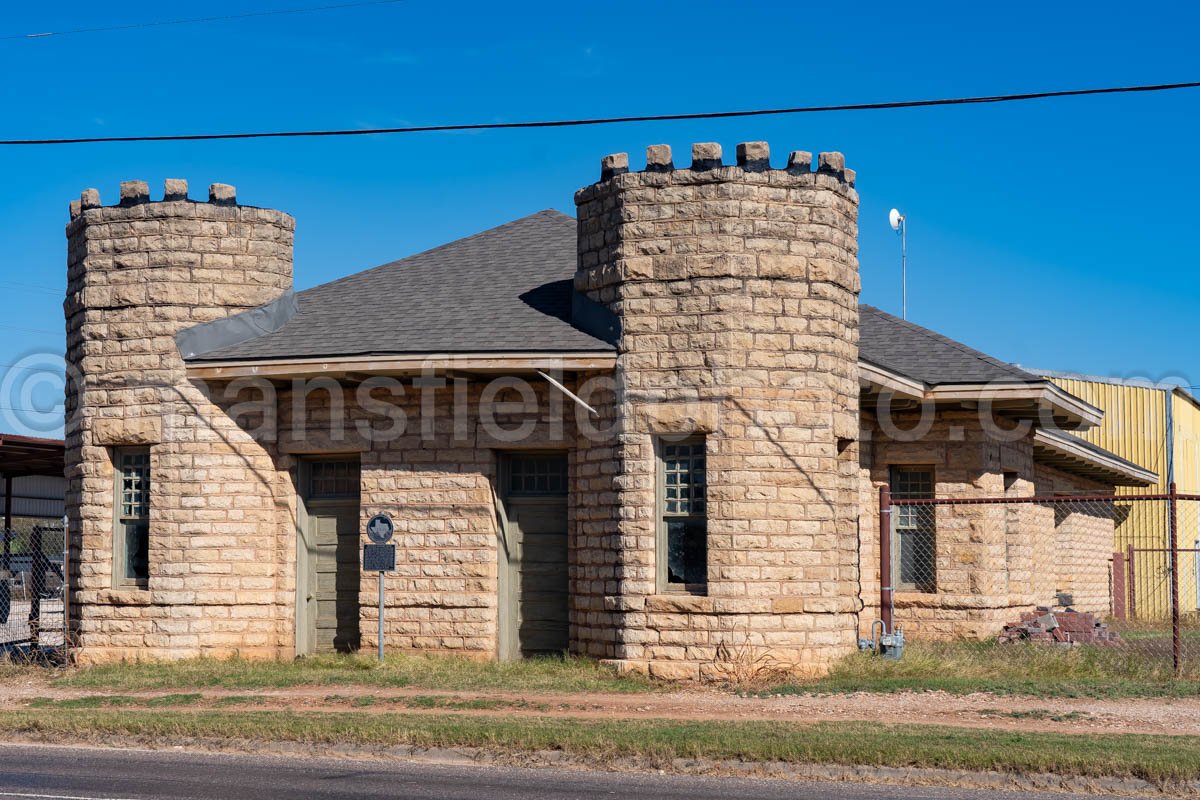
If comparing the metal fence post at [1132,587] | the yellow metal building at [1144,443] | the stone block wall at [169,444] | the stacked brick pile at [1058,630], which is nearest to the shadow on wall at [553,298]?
the stone block wall at [169,444]

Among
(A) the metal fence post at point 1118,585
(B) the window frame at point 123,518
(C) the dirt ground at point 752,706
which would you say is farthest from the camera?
(A) the metal fence post at point 1118,585

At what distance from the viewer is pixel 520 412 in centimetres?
1656

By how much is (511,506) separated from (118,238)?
592 cm

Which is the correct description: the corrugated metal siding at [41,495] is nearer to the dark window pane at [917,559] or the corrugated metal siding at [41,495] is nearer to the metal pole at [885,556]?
the dark window pane at [917,559]

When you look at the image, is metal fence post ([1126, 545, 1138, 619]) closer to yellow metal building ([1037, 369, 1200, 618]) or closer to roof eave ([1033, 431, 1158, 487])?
yellow metal building ([1037, 369, 1200, 618])

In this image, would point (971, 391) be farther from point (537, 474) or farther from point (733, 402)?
point (537, 474)

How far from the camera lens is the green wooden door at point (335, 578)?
17547 millimetres

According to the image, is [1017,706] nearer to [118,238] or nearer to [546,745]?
[546,745]

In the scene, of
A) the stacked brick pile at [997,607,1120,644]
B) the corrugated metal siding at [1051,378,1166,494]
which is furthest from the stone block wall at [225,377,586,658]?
the corrugated metal siding at [1051,378,1166,494]

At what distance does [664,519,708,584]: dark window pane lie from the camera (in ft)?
50.2

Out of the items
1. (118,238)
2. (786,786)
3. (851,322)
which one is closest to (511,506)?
(851,322)

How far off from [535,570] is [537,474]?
3.76 feet

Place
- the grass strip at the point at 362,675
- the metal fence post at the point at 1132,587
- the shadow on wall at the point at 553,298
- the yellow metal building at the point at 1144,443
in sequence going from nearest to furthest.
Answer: the grass strip at the point at 362,675 < the shadow on wall at the point at 553,298 < the metal fence post at the point at 1132,587 < the yellow metal building at the point at 1144,443

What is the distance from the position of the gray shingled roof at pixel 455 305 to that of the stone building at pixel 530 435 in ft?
0.22
